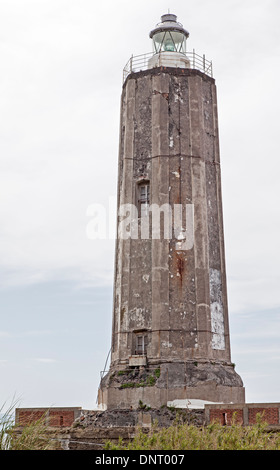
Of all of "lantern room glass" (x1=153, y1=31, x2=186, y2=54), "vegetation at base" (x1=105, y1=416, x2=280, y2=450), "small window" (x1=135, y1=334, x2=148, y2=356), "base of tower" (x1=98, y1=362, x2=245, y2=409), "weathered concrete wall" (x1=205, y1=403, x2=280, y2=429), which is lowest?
"vegetation at base" (x1=105, y1=416, x2=280, y2=450)

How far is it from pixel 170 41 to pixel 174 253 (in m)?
11.2

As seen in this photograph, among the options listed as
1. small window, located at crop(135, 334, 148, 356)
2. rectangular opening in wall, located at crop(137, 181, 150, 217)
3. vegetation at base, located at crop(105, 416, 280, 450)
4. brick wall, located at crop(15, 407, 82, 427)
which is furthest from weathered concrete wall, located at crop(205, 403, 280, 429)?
rectangular opening in wall, located at crop(137, 181, 150, 217)

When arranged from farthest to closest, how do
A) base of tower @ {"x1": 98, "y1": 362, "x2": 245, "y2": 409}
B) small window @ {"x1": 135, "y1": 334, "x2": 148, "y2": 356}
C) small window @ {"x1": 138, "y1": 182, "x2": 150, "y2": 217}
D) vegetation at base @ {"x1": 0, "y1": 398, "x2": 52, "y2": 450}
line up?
small window @ {"x1": 138, "y1": 182, "x2": 150, "y2": 217} < small window @ {"x1": 135, "y1": 334, "x2": 148, "y2": 356} < base of tower @ {"x1": 98, "y1": 362, "x2": 245, "y2": 409} < vegetation at base @ {"x1": 0, "y1": 398, "x2": 52, "y2": 450}

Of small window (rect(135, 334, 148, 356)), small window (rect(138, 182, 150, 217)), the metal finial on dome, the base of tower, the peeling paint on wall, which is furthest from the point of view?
the metal finial on dome

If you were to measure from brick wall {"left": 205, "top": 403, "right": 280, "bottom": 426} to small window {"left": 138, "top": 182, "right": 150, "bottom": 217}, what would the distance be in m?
8.03

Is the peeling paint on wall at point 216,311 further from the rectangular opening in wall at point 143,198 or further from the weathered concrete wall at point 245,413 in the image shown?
the rectangular opening in wall at point 143,198

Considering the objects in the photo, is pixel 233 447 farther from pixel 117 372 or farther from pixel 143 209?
pixel 143 209

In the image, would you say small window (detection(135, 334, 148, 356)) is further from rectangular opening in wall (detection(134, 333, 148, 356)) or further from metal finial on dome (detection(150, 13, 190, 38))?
metal finial on dome (detection(150, 13, 190, 38))

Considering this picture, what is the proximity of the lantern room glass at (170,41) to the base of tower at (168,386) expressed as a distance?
14863 mm

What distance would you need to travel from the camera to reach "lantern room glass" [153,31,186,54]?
85.3ft

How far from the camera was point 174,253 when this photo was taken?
21.0 metres

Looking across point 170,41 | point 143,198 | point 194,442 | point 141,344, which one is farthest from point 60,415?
point 170,41
